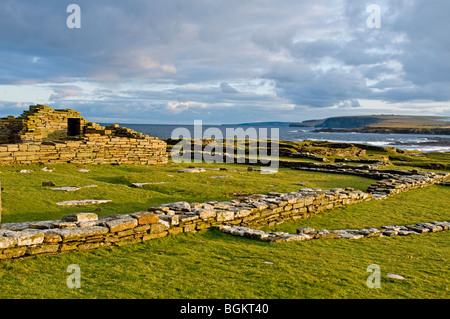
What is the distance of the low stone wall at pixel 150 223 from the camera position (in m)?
6.91

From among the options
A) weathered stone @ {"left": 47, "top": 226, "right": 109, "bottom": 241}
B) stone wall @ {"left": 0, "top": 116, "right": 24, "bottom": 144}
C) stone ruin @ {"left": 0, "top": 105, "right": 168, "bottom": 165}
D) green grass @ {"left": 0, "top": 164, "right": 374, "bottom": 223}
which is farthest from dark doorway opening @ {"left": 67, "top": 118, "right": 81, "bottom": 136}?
weathered stone @ {"left": 47, "top": 226, "right": 109, "bottom": 241}

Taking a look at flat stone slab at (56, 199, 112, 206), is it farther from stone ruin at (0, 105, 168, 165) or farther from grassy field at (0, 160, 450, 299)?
stone ruin at (0, 105, 168, 165)

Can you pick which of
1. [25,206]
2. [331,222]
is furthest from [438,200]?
[25,206]

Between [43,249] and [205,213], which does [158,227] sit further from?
[43,249]

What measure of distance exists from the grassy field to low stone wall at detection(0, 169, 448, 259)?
243 millimetres

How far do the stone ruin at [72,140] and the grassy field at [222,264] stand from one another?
7154mm

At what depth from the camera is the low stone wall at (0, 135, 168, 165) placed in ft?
61.5

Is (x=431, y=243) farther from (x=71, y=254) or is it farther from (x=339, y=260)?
(x=71, y=254)

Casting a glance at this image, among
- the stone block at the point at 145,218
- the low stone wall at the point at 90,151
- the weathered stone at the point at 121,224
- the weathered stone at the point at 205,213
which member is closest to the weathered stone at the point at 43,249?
the weathered stone at the point at 121,224

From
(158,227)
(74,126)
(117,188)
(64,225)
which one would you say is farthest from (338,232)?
(74,126)

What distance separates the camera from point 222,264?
7266 mm

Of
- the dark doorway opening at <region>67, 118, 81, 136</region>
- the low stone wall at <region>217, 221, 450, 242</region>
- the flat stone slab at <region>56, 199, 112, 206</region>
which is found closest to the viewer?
the low stone wall at <region>217, 221, 450, 242</region>

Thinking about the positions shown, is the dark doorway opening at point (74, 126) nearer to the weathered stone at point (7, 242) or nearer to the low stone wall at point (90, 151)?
the low stone wall at point (90, 151)

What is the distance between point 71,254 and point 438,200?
17198mm
